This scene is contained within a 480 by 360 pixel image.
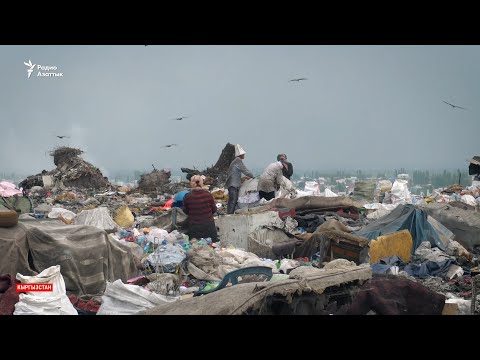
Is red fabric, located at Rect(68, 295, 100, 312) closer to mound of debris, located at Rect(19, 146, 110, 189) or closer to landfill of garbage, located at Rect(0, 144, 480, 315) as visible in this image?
landfill of garbage, located at Rect(0, 144, 480, 315)

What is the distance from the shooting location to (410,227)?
804 cm

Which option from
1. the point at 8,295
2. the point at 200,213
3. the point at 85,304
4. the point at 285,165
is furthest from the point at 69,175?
the point at 8,295

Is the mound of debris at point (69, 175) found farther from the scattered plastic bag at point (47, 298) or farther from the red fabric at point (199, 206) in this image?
the scattered plastic bag at point (47, 298)

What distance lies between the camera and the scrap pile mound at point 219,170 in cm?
1558

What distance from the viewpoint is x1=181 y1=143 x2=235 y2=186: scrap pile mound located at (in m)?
15.6

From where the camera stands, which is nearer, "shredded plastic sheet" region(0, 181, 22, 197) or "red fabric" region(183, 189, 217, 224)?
"red fabric" region(183, 189, 217, 224)

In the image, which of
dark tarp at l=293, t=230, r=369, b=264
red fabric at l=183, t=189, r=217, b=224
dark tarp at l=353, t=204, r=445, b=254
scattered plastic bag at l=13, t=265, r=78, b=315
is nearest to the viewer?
scattered plastic bag at l=13, t=265, r=78, b=315

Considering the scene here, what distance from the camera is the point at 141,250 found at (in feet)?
23.9

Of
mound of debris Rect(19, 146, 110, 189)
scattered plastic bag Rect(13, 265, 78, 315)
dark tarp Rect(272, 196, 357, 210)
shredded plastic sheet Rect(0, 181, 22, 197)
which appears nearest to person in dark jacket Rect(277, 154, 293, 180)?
dark tarp Rect(272, 196, 357, 210)

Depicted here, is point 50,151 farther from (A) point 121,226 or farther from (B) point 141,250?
(B) point 141,250

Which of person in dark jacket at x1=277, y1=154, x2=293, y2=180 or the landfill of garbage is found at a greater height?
person in dark jacket at x1=277, y1=154, x2=293, y2=180

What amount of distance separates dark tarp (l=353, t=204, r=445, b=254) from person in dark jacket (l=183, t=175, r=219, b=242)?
2.14 metres

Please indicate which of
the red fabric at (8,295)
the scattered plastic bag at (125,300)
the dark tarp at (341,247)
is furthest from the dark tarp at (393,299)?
the red fabric at (8,295)

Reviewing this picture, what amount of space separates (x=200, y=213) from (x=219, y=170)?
318 inches
